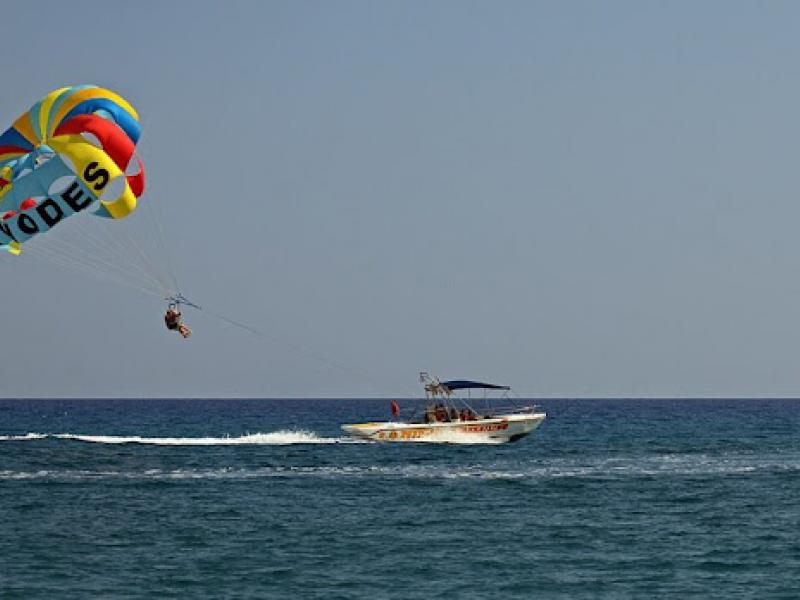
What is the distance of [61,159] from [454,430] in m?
31.5

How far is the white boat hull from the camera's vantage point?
6438 centimetres

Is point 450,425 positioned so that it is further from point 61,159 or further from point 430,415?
point 61,159

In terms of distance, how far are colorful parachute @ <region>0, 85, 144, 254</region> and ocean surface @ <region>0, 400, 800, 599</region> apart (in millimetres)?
8555

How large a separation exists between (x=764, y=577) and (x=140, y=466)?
32.8 meters

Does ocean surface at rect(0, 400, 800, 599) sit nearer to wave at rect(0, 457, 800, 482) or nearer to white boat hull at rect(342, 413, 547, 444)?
wave at rect(0, 457, 800, 482)

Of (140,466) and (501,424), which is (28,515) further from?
(501,424)

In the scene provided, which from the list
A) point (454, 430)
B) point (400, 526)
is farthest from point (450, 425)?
point (400, 526)

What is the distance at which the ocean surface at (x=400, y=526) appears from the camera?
2792 centimetres

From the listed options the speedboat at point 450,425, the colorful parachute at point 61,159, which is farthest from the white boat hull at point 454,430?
the colorful parachute at point 61,159

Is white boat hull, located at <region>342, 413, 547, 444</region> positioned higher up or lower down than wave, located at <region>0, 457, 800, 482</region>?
higher up

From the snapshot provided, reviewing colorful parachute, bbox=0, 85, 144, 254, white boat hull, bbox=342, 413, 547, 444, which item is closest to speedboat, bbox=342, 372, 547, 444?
white boat hull, bbox=342, 413, 547, 444

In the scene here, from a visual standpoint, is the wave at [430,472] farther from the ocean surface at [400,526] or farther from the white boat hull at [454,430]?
the white boat hull at [454,430]

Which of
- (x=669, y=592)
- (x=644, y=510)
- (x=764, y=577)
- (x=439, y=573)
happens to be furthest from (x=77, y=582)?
(x=644, y=510)

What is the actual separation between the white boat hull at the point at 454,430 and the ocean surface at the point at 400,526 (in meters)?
3.09
